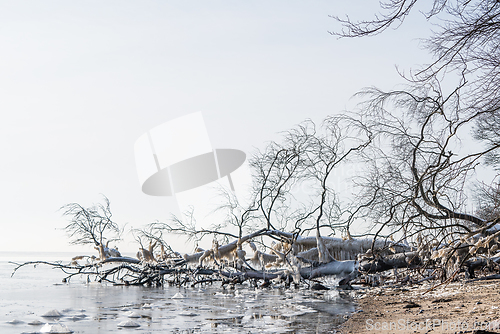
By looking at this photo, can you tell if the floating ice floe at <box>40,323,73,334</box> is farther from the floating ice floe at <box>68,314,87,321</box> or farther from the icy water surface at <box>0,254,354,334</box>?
the floating ice floe at <box>68,314,87,321</box>

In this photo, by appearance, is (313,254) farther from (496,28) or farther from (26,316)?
(496,28)

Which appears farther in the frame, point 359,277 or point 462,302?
point 359,277

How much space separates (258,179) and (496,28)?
9148 mm

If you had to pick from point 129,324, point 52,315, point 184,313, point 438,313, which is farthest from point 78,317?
point 438,313

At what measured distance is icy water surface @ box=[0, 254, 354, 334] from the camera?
649cm

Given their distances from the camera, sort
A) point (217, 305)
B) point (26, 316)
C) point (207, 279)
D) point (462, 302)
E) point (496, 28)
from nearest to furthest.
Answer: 1. point (496, 28)
2. point (462, 302)
3. point (26, 316)
4. point (217, 305)
5. point (207, 279)

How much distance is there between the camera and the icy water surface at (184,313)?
6488 mm

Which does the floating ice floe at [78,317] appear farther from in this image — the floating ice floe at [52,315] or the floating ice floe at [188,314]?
the floating ice floe at [188,314]

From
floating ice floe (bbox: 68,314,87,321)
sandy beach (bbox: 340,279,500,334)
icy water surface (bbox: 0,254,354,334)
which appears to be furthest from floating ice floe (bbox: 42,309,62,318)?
sandy beach (bbox: 340,279,500,334)

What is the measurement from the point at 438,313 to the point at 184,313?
4214 mm

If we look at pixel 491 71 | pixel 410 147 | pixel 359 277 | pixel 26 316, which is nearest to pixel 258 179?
pixel 359 277

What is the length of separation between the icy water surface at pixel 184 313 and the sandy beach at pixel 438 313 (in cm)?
47

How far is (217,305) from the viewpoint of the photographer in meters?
9.60

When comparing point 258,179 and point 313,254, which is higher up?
point 258,179
